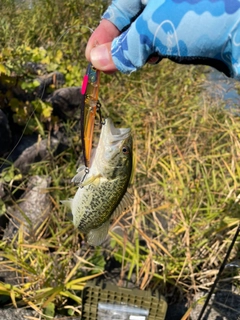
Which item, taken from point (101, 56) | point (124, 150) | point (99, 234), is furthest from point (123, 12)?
point (99, 234)

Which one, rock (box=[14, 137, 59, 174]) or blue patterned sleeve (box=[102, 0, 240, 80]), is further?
rock (box=[14, 137, 59, 174])

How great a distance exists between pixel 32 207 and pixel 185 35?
2221 millimetres

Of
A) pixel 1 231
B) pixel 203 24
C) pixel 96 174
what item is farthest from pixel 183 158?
pixel 203 24

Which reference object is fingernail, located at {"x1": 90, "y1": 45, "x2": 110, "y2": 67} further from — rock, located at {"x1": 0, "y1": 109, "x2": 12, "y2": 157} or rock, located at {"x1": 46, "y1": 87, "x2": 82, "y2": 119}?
rock, located at {"x1": 46, "y1": 87, "x2": 82, "y2": 119}

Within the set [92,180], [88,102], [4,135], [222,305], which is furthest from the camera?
[4,135]

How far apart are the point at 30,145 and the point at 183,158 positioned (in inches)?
52.4

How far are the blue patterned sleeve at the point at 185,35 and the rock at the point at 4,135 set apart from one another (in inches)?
83.4

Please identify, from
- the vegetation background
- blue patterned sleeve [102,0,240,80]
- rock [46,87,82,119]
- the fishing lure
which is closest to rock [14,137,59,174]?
the vegetation background

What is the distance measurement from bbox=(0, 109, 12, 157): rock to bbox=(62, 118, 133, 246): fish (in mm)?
1652

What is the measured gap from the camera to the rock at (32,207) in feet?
9.87

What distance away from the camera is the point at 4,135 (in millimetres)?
3334

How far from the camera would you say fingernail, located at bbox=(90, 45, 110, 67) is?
1.41 meters

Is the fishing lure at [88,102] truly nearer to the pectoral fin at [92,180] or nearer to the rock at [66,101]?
the pectoral fin at [92,180]

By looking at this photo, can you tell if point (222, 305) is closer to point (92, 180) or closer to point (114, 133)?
point (92, 180)
